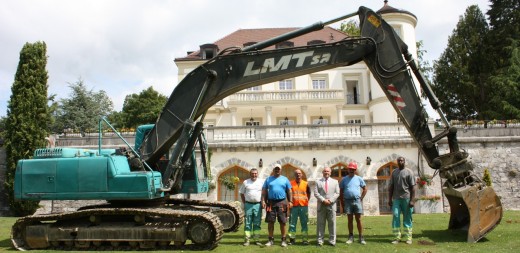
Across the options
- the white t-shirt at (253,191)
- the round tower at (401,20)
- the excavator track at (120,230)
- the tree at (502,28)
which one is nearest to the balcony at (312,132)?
the white t-shirt at (253,191)

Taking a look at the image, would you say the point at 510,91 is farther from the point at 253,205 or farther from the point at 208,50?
the point at 253,205

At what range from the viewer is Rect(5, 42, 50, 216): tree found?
2073 cm

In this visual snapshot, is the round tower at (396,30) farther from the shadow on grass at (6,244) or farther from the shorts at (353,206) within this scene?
the shadow on grass at (6,244)

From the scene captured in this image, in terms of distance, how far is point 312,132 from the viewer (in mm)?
20125

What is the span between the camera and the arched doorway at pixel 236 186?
20.1m

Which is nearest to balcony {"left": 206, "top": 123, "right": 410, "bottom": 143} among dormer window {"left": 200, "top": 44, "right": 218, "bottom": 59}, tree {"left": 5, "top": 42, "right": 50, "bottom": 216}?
tree {"left": 5, "top": 42, "right": 50, "bottom": 216}

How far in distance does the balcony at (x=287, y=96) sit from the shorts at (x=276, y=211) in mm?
22556

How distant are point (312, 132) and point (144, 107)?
30.7 meters

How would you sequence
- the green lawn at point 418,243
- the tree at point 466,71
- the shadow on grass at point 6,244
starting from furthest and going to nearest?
1. the tree at point 466,71
2. the shadow on grass at point 6,244
3. the green lawn at point 418,243

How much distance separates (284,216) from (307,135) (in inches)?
452

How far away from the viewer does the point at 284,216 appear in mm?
8898

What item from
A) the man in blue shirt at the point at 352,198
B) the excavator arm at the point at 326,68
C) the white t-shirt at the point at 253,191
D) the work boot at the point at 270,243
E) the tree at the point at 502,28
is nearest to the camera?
the excavator arm at the point at 326,68

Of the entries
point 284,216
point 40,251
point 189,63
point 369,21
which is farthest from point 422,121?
A: point 189,63

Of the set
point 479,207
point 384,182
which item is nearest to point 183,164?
point 479,207
